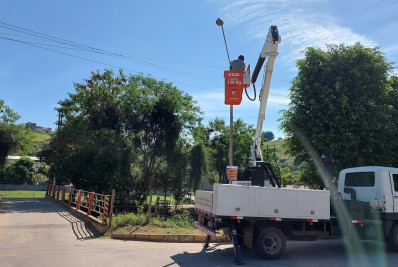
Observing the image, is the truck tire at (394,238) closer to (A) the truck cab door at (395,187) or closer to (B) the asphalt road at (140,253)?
(B) the asphalt road at (140,253)

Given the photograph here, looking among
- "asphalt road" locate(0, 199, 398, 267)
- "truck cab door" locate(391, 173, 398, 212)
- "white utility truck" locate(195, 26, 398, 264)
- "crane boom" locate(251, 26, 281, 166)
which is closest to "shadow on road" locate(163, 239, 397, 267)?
"asphalt road" locate(0, 199, 398, 267)

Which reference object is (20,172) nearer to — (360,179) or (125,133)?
(125,133)

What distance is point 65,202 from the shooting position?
2069cm

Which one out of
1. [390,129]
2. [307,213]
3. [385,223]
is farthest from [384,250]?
[390,129]

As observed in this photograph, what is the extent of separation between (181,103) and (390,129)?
41.5ft

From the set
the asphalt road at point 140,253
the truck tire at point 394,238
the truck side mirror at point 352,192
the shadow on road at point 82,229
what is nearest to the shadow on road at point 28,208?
the shadow on road at point 82,229

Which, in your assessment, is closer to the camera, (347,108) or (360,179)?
(360,179)

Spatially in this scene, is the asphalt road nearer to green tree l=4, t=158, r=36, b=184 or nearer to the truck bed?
the truck bed

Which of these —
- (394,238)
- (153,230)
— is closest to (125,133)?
(153,230)

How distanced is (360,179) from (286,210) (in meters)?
3.59

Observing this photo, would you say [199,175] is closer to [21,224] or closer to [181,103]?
[181,103]

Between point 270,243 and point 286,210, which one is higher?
point 286,210

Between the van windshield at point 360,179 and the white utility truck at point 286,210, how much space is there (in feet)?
0.10

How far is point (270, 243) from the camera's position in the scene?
7.89 metres
